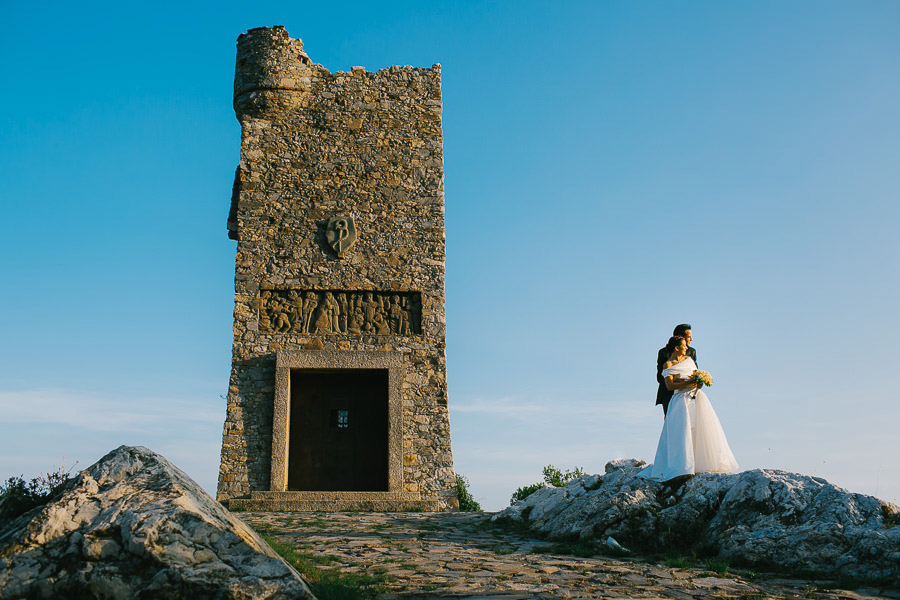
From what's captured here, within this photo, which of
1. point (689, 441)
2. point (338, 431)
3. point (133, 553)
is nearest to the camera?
point (133, 553)

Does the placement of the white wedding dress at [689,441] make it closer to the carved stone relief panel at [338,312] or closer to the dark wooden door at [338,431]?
the carved stone relief panel at [338,312]

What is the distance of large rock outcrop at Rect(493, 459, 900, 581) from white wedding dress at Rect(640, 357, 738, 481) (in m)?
0.27

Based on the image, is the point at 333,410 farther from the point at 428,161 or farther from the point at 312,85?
the point at 312,85

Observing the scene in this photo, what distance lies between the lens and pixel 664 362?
879cm

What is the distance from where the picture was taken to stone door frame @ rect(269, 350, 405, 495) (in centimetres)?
1268

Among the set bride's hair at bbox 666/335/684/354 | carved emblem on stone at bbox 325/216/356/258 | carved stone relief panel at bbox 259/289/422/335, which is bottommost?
bride's hair at bbox 666/335/684/354

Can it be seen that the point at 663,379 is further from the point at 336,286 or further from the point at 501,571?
the point at 336,286

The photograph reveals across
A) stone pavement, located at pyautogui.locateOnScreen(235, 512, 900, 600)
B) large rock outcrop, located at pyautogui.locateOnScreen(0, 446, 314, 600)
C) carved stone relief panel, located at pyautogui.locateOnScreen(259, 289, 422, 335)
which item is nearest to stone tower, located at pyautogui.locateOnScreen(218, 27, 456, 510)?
carved stone relief panel, located at pyautogui.locateOnScreen(259, 289, 422, 335)

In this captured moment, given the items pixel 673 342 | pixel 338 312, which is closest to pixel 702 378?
pixel 673 342

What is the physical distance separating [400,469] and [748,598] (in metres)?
8.53

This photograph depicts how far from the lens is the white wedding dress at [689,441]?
322 inches

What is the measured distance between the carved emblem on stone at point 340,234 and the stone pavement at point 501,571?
6.18m

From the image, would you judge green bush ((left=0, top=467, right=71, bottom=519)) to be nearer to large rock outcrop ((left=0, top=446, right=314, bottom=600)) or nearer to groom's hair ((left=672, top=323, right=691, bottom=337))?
large rock outcrop ((left=0, top=446, right=314, bottom=600))

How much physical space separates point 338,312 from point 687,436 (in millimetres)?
7298
